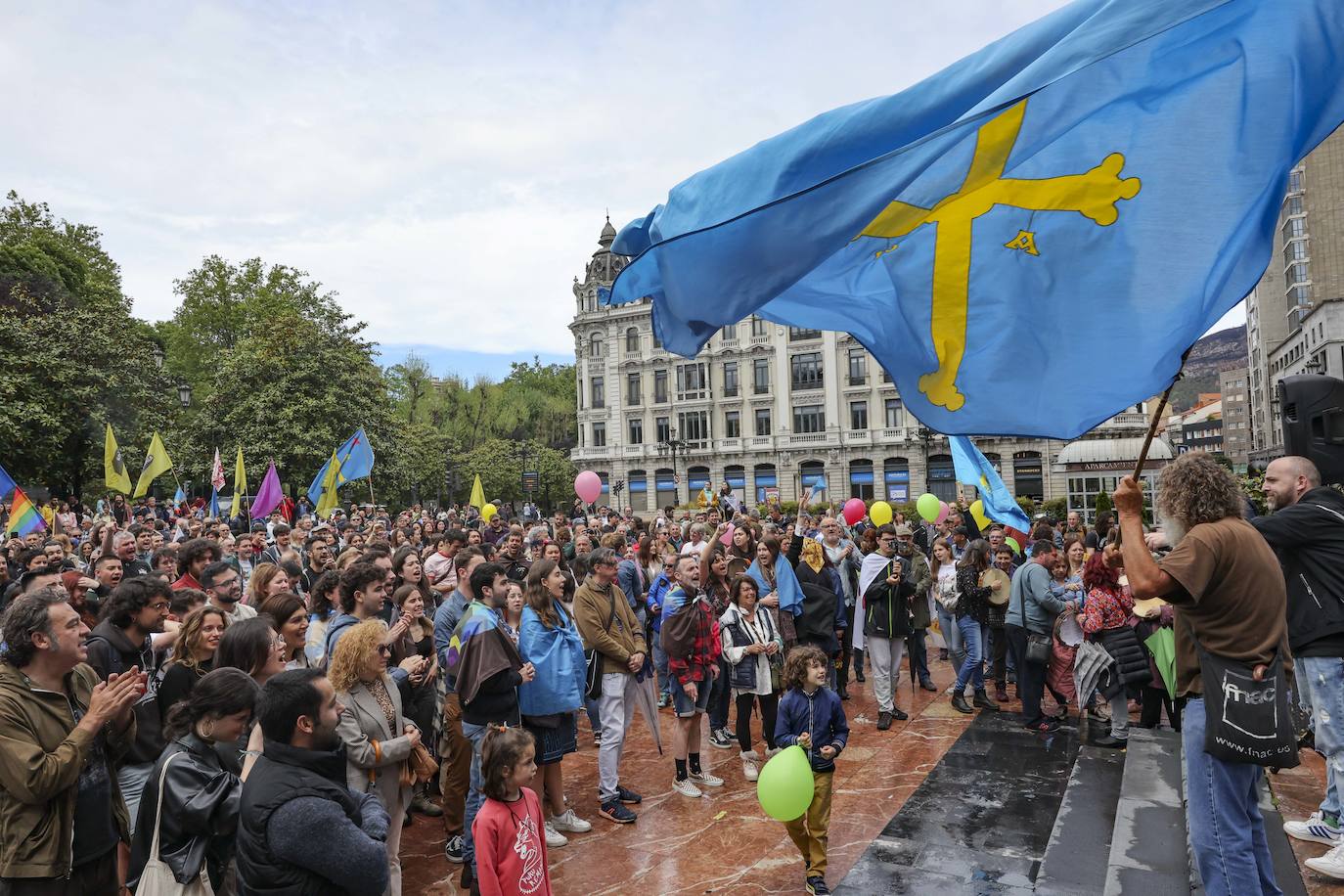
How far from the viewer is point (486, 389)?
62.8 metres

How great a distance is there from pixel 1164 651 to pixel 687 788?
4.10 meters

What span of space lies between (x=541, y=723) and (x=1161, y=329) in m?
4.31

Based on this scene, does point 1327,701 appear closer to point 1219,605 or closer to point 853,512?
point 1219,605

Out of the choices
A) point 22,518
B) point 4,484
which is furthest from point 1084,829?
point 4,484

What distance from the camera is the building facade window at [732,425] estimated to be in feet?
183

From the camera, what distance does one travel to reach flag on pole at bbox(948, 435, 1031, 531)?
Result: 7.29 m

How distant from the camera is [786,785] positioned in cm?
435

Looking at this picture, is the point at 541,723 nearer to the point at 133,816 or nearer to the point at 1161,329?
the point at 133,816

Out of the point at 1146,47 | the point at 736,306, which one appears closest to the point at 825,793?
the point at 736,306

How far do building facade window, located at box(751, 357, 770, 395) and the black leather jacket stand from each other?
173 feet

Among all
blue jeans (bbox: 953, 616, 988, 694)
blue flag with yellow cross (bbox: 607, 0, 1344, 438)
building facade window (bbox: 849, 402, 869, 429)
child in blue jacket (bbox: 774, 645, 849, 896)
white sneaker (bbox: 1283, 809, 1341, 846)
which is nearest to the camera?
blue flag with yellow cross (bbox: 607, 0, 1344, 438)

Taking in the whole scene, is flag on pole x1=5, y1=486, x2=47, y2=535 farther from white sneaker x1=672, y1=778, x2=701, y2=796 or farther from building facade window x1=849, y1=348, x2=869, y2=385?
building facade window x1=849, y1=348, x2=869, y2=385

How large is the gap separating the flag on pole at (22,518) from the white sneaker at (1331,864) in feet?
47.0

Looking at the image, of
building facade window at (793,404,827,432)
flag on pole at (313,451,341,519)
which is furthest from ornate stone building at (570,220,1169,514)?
flag on pole at (313,451,341,519)
